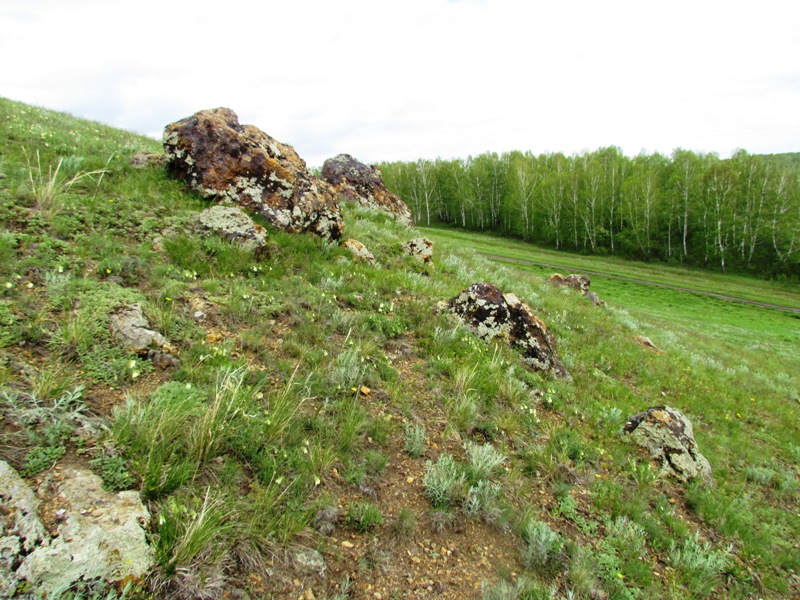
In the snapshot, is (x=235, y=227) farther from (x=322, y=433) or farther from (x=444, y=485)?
(x=444, y=485)

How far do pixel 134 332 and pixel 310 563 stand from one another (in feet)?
11.0

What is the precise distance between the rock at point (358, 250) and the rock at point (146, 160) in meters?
4.77

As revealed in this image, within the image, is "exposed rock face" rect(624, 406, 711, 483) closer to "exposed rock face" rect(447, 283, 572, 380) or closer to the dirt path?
"exposed rock face" rect(447, 283, 572, 380)

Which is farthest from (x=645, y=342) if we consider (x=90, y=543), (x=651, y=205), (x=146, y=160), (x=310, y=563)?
(x=651, y=205)

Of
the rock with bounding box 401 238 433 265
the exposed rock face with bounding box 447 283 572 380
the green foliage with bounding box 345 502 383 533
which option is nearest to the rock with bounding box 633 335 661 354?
the exposed rock face with bounding box 447 283 572 380

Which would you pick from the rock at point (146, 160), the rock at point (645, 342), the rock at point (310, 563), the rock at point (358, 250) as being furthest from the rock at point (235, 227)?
the rock at point (645, 342)

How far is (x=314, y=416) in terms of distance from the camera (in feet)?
15.4

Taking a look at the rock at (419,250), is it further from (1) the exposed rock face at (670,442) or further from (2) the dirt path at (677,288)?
(2) the dirt path at (677,288)

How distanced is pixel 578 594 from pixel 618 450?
128 inches

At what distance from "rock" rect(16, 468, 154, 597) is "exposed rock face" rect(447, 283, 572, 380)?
6.58m

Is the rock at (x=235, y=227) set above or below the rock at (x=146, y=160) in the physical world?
below

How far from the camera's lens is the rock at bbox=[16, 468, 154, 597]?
2.32m

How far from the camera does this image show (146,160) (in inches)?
383

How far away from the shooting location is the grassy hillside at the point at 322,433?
3.24 m
